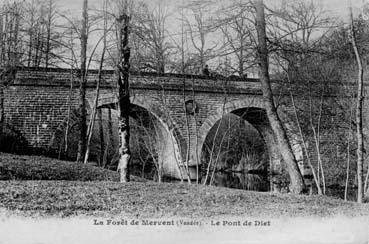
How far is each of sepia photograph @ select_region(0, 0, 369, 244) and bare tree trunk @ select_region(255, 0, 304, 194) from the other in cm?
2

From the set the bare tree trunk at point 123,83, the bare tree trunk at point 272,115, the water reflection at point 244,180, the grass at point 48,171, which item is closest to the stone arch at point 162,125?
the water reflection at point 244,180

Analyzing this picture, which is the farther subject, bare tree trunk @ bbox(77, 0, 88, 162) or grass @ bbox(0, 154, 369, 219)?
bare tree trunk @ bbox(77, 0, 88, 162)

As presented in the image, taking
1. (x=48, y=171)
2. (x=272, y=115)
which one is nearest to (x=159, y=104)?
(x=48, y=171)

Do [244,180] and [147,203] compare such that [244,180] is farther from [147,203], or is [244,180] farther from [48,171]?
[147,203]

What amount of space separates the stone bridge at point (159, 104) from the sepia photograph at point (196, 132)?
2.0 inches

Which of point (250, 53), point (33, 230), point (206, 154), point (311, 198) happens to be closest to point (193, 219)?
point (33, 230)

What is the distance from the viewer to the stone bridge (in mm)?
15859

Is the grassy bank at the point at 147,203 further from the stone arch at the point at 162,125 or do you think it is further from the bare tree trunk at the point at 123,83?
the stone arch at the point at 162,125

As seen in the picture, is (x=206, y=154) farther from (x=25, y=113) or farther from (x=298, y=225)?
(x=298, y=225)

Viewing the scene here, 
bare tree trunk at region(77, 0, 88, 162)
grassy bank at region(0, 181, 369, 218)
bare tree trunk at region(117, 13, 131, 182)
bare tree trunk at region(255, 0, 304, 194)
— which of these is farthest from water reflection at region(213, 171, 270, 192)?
grassy bank at region(0, 181, 369, 218)

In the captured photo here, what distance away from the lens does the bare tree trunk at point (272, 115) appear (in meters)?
8.66

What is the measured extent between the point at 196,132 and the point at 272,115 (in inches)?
144

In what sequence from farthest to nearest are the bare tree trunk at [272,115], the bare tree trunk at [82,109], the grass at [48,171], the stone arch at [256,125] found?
the stone arch at [256,125]
the bare tree trunk at [82,109]
the grass at [48,171]
the bare tree trunk at [272,115]

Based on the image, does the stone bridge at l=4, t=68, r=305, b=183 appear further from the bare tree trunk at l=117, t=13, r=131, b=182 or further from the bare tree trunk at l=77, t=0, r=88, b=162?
the bare tree trunk at l=117, t=13, r=131, b=182
